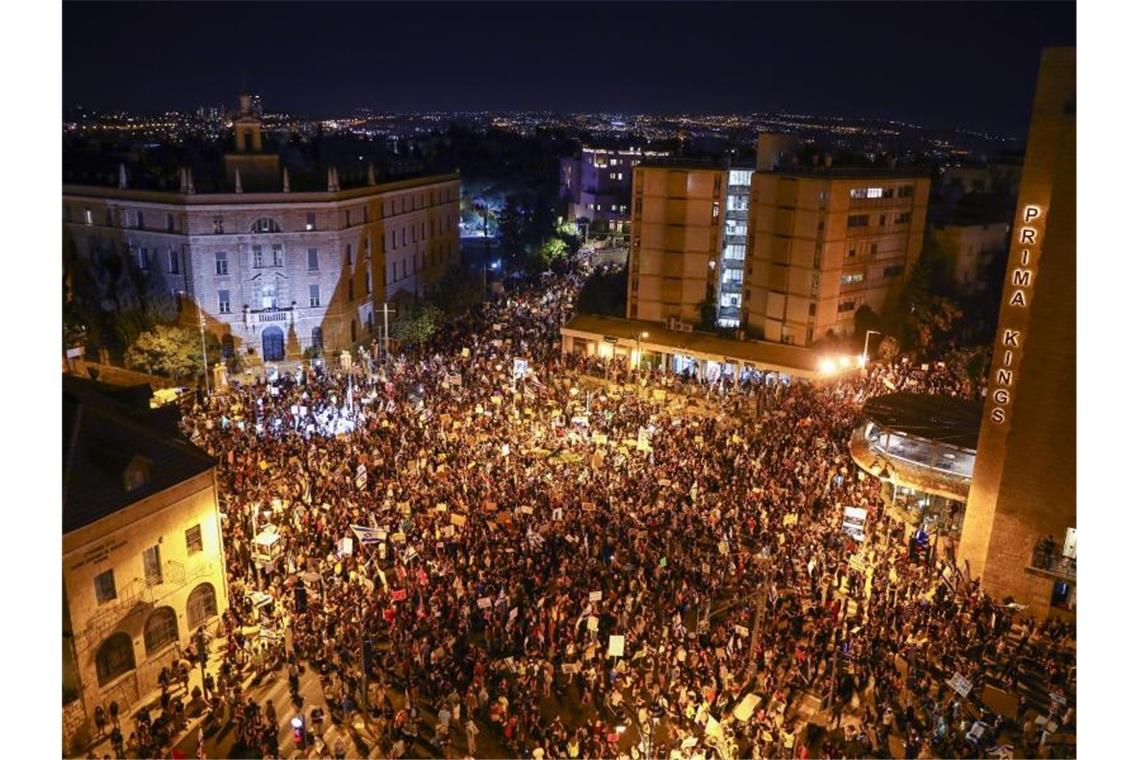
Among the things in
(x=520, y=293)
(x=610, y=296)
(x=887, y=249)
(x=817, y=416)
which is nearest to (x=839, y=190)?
(x=887, y=249)

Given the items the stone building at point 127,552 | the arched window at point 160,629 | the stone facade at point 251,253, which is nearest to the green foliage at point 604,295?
the stone facade at point 251,253

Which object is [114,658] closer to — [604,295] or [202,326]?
[202,326]

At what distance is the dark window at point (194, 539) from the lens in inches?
765

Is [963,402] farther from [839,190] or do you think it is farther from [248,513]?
[248,513]

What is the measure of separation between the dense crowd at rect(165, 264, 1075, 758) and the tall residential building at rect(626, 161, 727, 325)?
17.6 metres

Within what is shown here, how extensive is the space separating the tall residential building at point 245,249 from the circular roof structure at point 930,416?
29.2 meters

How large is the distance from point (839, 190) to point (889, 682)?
1135 inches

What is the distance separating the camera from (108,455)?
58.4ft

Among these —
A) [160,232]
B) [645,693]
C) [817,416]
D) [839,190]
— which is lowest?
[645,693]

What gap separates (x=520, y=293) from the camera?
60.5m

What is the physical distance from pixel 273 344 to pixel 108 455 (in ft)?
90.4

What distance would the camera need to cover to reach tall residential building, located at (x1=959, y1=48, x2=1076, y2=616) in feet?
64.2

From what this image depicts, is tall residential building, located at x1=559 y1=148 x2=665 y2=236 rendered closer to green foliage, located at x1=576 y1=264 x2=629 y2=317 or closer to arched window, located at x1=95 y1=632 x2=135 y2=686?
green foliage, located at x1=576 y1=264 x2=629 y2=317

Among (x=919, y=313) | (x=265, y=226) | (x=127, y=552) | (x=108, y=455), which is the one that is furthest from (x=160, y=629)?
(x=919, y=313)
